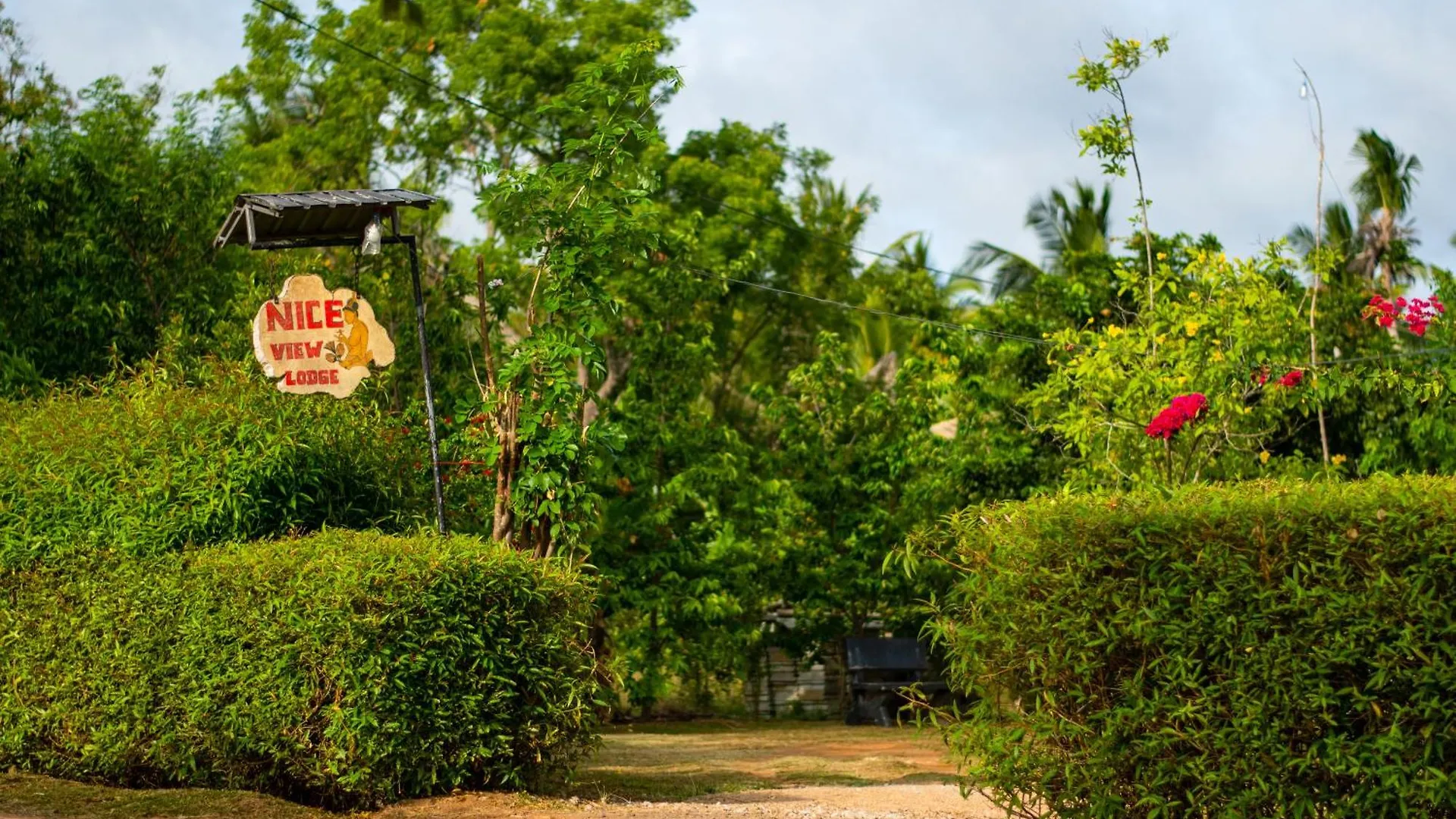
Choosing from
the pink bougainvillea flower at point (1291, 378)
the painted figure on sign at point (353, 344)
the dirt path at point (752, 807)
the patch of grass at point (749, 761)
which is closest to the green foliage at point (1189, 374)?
the pink bougainvillea flower at point (1291, 378)

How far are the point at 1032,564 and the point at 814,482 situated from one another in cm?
1295

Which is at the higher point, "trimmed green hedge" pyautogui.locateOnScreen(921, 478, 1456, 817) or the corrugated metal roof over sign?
the corrugated metal roof over sign

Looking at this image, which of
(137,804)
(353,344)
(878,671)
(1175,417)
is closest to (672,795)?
(137,804)

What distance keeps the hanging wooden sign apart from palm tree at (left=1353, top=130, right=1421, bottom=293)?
966 inches

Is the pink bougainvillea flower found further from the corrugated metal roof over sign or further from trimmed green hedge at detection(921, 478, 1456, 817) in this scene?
the corrugated metal roof over sign

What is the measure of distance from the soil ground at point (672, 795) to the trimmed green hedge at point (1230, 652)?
711mm

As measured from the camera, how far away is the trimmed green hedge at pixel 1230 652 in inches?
220

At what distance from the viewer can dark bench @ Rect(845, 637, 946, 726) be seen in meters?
18.8

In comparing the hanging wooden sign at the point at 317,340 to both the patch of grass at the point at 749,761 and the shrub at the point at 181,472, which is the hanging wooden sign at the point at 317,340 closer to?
the shrub at the point at 181,472

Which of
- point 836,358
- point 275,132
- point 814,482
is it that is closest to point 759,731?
point 814,482

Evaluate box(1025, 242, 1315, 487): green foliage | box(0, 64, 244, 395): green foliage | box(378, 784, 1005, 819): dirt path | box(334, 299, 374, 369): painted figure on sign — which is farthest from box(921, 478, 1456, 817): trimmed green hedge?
box(0, 64, 244, 395): green foliage

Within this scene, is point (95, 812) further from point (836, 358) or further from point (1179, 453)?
point (836, 358)

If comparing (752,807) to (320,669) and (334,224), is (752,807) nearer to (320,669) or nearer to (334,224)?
(320,669)

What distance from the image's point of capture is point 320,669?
24.2 ft
